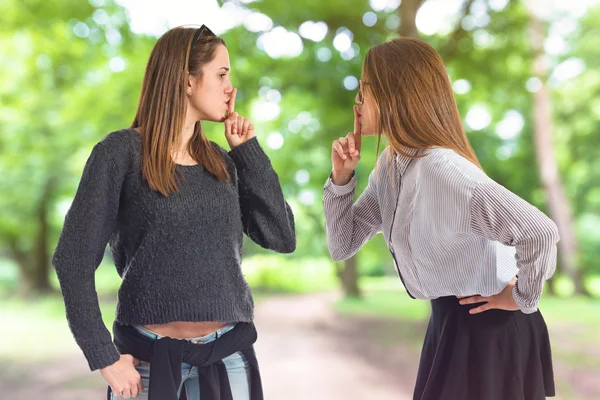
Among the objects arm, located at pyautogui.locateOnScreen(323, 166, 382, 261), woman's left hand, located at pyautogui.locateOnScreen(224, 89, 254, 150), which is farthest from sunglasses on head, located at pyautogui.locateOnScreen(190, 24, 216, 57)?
arm, located at pyautogui.locateOnScreen(323, 166, 382, 261)

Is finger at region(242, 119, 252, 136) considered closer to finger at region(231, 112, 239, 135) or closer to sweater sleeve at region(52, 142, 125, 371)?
finger at region(231, 112, 239, 135)

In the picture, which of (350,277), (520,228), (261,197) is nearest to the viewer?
(520,228)

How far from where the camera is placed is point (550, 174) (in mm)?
5039

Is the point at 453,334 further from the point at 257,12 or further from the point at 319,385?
the point at 319,385

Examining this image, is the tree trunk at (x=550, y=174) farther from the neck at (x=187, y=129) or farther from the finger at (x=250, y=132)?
the neck at (x=187, y=129)

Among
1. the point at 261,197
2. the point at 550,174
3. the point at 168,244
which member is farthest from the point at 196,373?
the point at 550,174

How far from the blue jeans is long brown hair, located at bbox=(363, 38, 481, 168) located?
17.8 inches

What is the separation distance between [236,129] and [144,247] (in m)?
0.30

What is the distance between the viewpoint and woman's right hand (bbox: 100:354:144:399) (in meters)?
1.04

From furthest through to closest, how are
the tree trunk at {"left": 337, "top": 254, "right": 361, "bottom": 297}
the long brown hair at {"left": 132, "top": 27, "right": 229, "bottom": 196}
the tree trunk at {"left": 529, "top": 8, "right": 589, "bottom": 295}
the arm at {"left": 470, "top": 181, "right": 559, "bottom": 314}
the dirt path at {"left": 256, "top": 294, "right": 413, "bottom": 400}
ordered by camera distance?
the tree trunk at {"left": 337, "top": 254, "right": 361, "bottom": 297} → the tree trunk at {"left": 529, "top": 8, "right": 589, "bottom": 295} → the dirt path at {"left": 256, "top": 294, "right": 413, "bottom": 400} → the long brown hair at {"left": 132, "top": 27, "right": 229, "bottom": 196} → the arm at {"left": 470, "top": 181, "right": 559, "bottom": 314}

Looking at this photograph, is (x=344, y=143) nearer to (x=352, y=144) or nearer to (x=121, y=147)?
(x=352, y=144)

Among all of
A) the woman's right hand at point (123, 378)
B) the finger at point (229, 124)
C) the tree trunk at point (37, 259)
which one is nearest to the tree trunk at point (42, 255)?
the tree trunk at point (37, 259)

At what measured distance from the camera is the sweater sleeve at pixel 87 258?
1.02 m

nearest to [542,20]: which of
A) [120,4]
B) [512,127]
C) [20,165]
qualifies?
[512,127]
